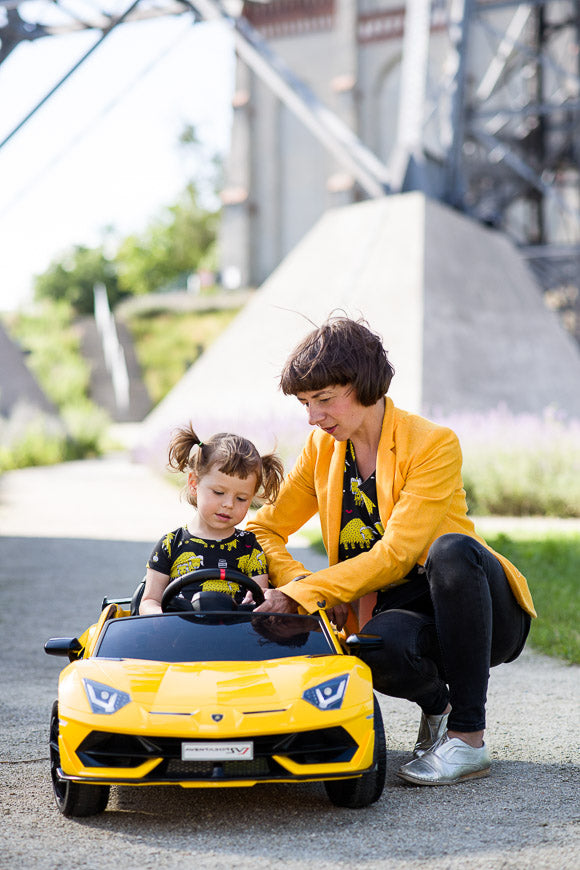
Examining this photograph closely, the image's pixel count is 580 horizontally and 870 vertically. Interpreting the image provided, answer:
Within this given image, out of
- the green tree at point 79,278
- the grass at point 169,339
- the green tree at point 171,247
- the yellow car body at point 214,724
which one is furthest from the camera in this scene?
the green tree at point 79,278

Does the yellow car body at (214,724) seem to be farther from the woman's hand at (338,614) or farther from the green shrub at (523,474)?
the green shrub at (523,474)

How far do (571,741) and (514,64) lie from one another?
3053 centimetres

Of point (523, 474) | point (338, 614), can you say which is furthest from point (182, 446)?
point (523, 474)

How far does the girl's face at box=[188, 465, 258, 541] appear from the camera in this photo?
3678 millimetres

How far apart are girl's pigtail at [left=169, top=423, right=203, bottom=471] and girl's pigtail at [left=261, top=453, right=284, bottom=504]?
0.83 ft

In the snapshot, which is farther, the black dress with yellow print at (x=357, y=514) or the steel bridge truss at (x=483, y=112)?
the steel bridge truss at (x=483, y=112)

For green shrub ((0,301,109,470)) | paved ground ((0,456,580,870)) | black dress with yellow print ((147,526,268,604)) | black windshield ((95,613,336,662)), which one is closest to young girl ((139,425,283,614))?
black dress with yellow print ((147,526,268,604))

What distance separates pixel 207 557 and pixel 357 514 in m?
0.55

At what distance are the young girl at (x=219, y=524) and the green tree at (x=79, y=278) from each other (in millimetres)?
56895

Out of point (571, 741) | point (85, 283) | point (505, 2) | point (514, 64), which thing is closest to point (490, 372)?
point (505, 2)

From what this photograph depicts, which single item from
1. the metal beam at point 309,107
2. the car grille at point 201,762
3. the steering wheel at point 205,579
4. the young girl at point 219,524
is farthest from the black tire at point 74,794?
the metal beam at point 309,107

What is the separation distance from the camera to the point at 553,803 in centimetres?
315

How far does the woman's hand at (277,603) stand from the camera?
136 inches

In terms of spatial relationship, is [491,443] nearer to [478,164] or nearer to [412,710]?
[412,710]
